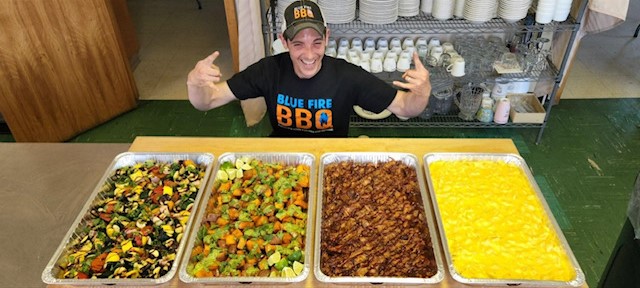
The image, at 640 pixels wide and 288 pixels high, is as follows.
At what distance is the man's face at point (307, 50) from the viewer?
6.09 ft

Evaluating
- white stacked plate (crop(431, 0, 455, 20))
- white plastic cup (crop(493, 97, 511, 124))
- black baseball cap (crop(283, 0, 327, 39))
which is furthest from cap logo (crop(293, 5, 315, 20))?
white plastic cup (crop(493, 97, 511, 124))

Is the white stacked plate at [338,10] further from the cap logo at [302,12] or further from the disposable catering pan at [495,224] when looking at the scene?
the disposable catering pan at [495,224]

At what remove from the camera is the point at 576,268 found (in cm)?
139

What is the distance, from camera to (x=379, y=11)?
2.93 meters

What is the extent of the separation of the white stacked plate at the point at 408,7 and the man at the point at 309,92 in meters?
1.11

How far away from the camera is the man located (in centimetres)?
198

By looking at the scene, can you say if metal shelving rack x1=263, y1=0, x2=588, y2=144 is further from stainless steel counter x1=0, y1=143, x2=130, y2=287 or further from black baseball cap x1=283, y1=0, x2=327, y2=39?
stainless steel counter x1=0, y1=143, x2=130, y2=287

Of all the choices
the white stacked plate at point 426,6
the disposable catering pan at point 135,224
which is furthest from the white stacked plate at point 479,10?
the disposable catering pan at point 135,224

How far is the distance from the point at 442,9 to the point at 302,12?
152 centimetres

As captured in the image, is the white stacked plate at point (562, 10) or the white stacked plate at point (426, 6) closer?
the white stacked plate at point (562, 10)

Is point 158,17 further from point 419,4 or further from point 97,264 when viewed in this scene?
point 97,264

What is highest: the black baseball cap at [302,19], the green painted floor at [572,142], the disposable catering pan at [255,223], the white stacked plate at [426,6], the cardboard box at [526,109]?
the black baseball cap at [302,19]

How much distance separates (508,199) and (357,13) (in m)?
1.92

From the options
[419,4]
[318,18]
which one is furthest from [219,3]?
[318,18]
